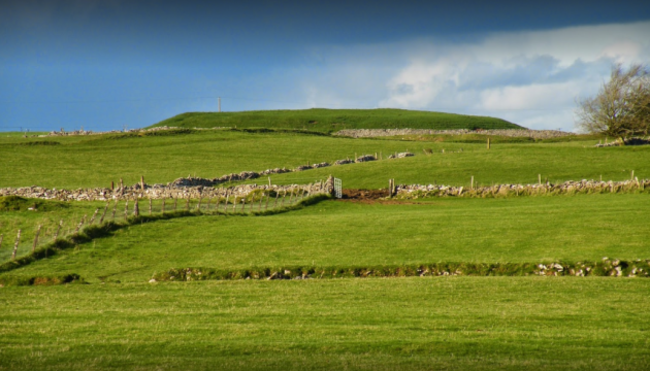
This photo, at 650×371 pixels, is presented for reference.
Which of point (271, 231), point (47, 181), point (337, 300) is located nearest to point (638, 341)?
point (337, 300)

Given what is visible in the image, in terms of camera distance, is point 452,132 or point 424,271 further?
point 452,132

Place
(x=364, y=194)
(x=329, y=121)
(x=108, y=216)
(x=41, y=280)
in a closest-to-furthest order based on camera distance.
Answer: (x=41, y=280) → (x=108, y=216) → (x=364, y=194) → (x=329, y=121)

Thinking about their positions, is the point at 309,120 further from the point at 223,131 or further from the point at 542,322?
the point at 542,322

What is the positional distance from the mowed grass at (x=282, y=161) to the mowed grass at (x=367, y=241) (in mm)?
25808

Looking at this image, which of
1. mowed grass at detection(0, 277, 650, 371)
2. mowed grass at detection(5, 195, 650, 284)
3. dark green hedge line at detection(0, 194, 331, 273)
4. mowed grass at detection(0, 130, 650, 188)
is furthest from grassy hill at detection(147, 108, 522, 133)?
mowed grass at detection(0, 277, 650, 371)

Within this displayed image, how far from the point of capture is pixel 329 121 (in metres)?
181

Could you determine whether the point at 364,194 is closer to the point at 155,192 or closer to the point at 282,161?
the point at 155,192

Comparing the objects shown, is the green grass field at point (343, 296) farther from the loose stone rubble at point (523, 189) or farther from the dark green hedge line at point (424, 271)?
the loose stone rubble at point (523, 189)

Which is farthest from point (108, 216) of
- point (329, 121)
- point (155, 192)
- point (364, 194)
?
point (329, 121)

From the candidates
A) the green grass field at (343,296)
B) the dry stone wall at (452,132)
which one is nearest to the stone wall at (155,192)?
the green grass field at (343,296)

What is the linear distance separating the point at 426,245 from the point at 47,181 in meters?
52.7

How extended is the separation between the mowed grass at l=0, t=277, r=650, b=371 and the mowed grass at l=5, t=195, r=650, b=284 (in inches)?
176

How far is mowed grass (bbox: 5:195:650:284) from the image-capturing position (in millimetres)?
30219

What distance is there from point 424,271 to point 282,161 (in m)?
61.7
